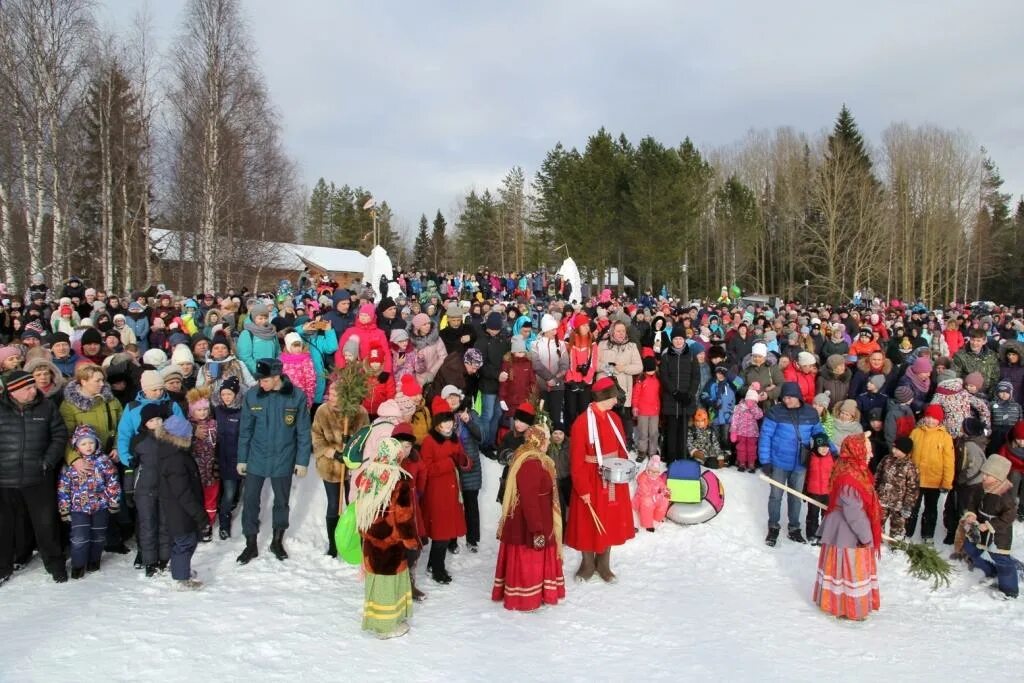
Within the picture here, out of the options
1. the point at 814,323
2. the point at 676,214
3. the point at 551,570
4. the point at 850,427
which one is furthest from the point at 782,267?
the point at 551,570

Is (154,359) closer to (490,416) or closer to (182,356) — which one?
(182,356)

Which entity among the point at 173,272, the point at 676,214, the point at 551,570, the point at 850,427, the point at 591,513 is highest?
the point at 676,214

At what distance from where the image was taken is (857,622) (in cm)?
583

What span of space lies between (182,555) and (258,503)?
32.7 inches

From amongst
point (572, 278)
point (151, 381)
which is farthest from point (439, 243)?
point (151, 381)

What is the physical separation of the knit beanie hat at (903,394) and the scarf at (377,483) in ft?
21.2

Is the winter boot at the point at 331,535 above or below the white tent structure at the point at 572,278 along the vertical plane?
below

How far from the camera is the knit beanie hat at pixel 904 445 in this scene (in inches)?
286

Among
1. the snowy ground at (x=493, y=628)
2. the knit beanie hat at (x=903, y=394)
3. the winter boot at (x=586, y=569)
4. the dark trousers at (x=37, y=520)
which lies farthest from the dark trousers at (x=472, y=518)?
the knit beanie hat at (x=903, y=394)

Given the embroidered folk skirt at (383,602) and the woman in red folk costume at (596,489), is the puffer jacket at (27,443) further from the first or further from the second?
the woman in red folk costume at (596,489)

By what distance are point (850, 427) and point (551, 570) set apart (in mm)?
4015

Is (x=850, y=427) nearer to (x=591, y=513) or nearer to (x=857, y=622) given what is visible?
(x=857, y=622)

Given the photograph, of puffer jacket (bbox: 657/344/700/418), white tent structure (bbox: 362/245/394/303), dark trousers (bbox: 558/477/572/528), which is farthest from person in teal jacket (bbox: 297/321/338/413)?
white tent structure (bbox: 362/245/394/303)

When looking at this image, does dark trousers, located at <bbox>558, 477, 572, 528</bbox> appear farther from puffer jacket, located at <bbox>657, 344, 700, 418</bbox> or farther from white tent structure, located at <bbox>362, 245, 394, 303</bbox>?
white tent structure, located at <bbox>362, 245, 394, 303</bbox>
